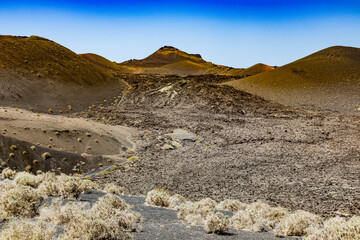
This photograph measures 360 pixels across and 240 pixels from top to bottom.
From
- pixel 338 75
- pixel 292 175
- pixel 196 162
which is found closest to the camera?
pixel 292 175

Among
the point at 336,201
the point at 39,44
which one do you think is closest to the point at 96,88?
the point at 39,44

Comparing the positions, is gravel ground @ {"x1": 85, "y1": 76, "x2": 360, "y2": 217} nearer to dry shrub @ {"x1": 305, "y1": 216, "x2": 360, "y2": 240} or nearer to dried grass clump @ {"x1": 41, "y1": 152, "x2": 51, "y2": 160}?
dried grass clump @ {"x1": 41, "y1": 152, "x2": 51, "y2": 160}

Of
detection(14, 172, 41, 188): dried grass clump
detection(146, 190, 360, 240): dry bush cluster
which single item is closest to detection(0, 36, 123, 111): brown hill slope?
detection(14, 172, 41, 188): dried grass clump

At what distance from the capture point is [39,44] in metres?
65.9

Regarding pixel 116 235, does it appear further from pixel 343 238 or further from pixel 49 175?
pixel 49 175

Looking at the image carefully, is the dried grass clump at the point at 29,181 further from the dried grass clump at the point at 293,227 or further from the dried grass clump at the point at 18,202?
the dried grass clump at the point at 293,227

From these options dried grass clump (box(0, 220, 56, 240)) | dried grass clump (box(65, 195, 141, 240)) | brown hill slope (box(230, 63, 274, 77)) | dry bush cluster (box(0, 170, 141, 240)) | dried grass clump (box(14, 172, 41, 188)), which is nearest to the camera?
dried grass clump (box(0, 220, 56, 240))

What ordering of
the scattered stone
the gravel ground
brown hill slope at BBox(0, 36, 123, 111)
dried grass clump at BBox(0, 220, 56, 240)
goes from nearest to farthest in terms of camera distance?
dried grass clump at BBox(0, 220, 56, 240) < the gravel ground < the scattered stone < brown hill slope at BBox(0, 36, 123, 111)

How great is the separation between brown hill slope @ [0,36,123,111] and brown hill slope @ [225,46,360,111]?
94.1 ft

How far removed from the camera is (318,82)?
186 ft

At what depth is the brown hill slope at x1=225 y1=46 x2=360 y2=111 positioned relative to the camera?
49994 millimetres

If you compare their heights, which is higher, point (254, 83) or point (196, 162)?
point (254, 83)

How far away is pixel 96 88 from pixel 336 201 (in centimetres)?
5091

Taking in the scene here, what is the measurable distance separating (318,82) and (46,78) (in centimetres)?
4790
